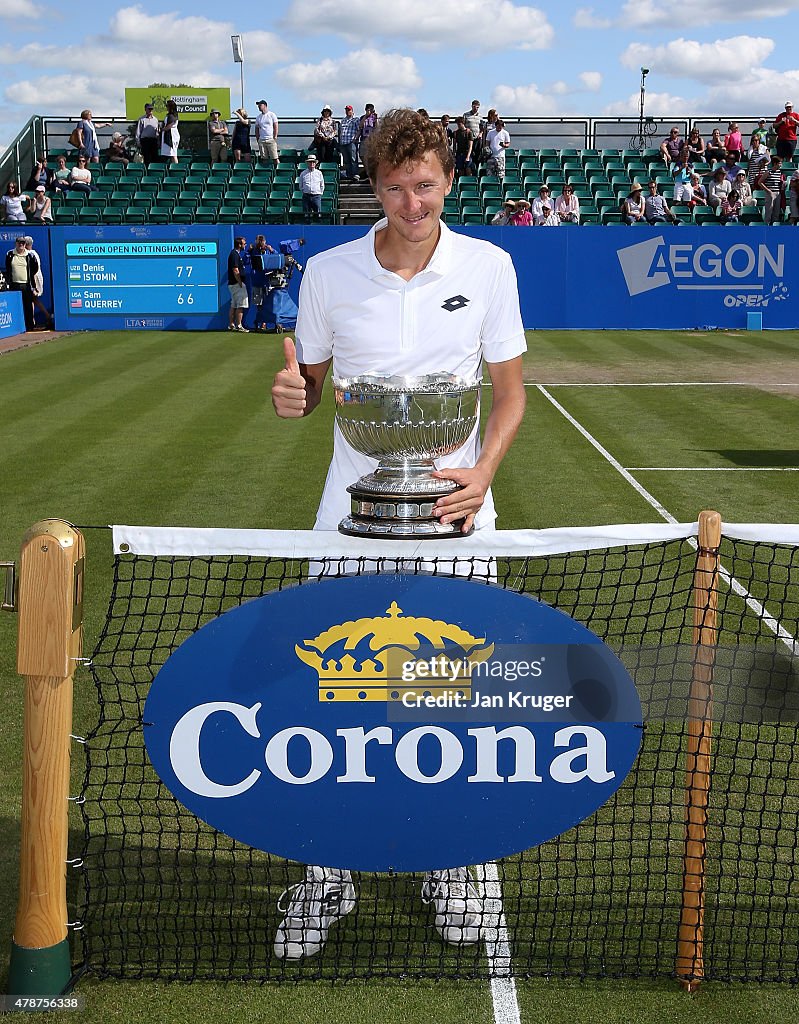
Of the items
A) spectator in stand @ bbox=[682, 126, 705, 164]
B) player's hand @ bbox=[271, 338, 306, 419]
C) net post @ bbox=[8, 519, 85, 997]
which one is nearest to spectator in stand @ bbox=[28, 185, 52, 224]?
spectator in stand @ bbox=[682, 126, 705, 164]

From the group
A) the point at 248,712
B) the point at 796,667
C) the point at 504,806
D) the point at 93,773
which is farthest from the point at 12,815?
the point at 796,667

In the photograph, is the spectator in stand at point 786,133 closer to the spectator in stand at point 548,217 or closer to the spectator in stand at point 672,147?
the spectator in stand at point 672,147

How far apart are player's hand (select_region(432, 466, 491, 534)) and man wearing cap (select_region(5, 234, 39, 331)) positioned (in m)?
24.9

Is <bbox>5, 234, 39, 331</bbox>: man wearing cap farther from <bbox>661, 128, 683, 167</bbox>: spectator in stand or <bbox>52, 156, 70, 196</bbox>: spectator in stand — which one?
<bbox>661, 128, 683, 167</bbox>: spectator in stand

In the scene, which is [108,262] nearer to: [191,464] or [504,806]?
[191,464]

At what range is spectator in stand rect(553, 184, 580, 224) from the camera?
28.3 meters

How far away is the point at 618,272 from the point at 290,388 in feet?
81.5

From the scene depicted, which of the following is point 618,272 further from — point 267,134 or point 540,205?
point 267,134

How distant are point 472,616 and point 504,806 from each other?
611mm

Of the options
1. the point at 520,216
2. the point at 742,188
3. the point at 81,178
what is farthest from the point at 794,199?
the point at 81,178

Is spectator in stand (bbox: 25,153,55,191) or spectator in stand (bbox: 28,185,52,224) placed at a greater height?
spectator in stand (bbox: 25,153,55,191)

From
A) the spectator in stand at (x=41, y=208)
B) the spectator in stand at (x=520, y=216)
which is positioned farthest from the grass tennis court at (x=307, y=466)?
the spectator in stand at (x=41, y=208)

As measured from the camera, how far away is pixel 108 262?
88.6ft

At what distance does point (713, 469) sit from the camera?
11.6m
